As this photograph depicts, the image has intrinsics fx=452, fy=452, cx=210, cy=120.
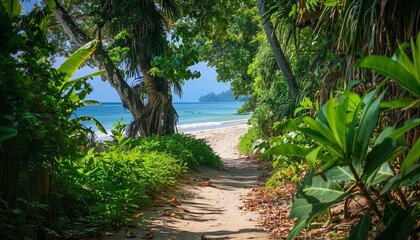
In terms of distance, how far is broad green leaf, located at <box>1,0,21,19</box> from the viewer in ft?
12.0

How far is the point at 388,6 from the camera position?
3.55 meters

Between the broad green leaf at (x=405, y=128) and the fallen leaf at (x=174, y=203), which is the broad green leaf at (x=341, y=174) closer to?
the broad green leaf at (x=405, y=128)

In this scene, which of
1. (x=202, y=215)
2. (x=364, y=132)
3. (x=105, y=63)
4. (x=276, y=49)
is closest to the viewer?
(x=364, y=132)

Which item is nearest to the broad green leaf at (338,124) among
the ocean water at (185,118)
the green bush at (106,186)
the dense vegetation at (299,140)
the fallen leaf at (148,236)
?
the dense vegetation at (299,140)

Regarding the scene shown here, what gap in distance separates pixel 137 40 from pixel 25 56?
8.62m

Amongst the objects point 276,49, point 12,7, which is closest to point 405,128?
point 12,7

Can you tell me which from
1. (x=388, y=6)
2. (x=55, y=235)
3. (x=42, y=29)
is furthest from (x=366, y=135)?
(x=42, y=29)

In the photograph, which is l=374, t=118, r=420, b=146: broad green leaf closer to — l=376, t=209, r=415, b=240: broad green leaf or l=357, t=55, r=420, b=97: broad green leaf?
l=357, t=55, r=420, b=97: broad green leaf

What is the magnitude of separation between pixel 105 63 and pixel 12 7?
7.29 metres

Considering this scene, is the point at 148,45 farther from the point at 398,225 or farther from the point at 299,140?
the point at 398,225

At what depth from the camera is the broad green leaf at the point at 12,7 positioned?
367cm

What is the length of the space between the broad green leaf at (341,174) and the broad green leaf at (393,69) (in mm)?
535

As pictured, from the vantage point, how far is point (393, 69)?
7.30ft

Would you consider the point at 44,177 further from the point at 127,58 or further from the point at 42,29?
the point at 127,58
